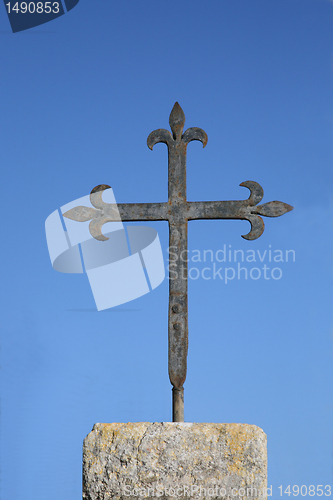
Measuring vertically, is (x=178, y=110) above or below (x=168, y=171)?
above

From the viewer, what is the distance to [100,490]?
2957 millimetres

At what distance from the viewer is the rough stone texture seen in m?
2.92

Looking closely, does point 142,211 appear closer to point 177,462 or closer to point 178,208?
point 178,208

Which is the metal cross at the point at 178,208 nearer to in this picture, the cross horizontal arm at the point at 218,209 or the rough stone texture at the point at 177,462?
the cross horizontal arm at the point at 218,209

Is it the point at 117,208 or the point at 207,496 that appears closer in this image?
the point at 207,496

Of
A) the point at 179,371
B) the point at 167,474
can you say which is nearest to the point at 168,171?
the point at 179,371

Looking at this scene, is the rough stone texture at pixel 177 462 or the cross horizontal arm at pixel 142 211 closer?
the rough stone texture at pixel 177 462

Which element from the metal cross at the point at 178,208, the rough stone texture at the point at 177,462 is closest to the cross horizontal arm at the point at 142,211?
the metal cross at the point at 178,208

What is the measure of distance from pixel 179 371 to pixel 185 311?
0.35 m

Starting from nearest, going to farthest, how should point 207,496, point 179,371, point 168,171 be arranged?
point 207,496 < point 179,371 < point 168,171

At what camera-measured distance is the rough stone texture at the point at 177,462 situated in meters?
2.92

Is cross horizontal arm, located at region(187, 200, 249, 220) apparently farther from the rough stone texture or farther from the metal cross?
the rough stone texture

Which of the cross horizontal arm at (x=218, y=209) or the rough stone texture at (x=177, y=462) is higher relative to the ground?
the cross horizontal arm at (x=218, y=209)

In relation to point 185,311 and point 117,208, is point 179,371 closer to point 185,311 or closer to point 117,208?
point 185,311
